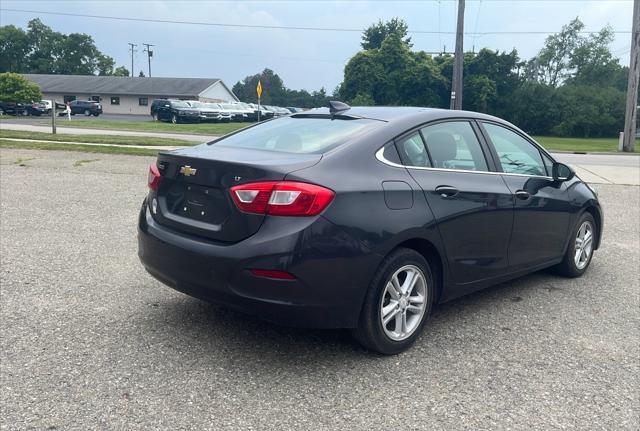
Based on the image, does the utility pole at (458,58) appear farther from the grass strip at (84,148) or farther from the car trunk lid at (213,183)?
the car trunk lid at (213,183)

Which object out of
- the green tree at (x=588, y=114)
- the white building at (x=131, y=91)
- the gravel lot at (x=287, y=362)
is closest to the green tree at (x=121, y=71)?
the white building at (x=131, y=91)

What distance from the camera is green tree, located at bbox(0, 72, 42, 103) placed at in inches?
1962

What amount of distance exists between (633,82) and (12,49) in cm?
10660

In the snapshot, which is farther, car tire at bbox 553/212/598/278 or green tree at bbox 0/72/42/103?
green tree at bbox 0/72/42/103

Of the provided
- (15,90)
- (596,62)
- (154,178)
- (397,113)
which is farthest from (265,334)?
(596,62)

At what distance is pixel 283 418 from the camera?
282 cm

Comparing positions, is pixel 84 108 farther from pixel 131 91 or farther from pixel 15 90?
Result: pixel 131 91

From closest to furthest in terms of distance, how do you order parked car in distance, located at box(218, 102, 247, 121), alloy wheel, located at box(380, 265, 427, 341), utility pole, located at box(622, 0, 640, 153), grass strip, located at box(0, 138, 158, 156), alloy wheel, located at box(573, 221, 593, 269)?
alloy wheel, located at box(380, 265, 427, 341) < alloy wheel, located at box(573, 221, 593, 269) < grass strip, located at box(0, 138, 158, 156) < utility pole, located at box(622, 0, 640, 153) < parked car in distance, located at box(218, 102, 247, 121)

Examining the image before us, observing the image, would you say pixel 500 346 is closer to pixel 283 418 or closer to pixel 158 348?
pixel 283 418

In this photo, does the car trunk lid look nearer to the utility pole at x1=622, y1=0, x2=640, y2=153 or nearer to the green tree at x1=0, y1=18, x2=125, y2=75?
the utility pole at x1=622, y1=0, x2=640, y2=153

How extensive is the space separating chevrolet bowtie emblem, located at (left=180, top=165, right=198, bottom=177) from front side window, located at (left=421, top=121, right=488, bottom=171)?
1577mm

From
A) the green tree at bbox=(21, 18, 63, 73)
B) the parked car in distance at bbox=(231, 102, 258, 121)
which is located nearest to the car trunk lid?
the parked car in distance at bbox=(231, 102, 258, 121)

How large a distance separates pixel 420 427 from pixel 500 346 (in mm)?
1243

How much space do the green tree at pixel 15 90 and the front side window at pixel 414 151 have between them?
5396cm
